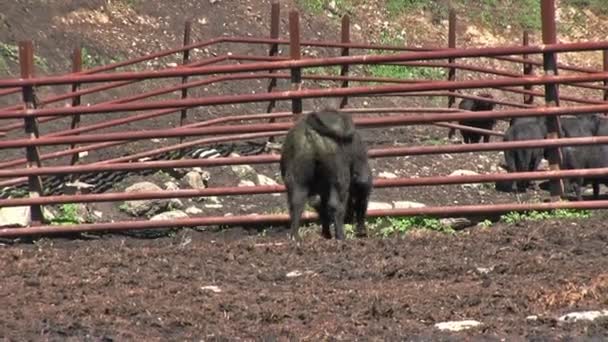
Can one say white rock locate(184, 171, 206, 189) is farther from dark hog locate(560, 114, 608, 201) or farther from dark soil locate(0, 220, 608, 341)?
dark hog locate(560, 114, 608, 201)

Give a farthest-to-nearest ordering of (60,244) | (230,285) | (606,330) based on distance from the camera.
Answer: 1. (60,244)
2. (230,285)
3. (606,330)

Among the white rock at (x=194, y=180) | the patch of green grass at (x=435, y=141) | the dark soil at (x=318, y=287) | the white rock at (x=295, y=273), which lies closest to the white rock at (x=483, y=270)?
the dark soil at (x=318, y=287)

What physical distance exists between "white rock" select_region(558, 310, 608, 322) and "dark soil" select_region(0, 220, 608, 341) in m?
0.08

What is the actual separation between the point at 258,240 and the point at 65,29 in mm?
12182

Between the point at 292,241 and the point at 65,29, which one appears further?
the point at 65,29

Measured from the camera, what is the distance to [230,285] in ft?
24.3

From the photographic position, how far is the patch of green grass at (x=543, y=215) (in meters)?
10.4

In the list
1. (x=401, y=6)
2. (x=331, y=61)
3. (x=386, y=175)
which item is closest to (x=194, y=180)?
(x=386, y=175)

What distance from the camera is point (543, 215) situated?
10.6 m

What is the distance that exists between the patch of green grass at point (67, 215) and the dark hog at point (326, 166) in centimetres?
279

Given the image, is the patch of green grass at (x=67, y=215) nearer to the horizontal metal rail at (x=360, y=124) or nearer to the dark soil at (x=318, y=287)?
the horizontal metal rail at (x=360, y=124)

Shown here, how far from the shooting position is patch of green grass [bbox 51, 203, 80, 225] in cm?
1184

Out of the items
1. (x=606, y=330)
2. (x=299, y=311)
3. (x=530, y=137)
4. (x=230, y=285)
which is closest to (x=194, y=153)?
(x=530, y=137)

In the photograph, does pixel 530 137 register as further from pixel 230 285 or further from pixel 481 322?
pixel 481 322
